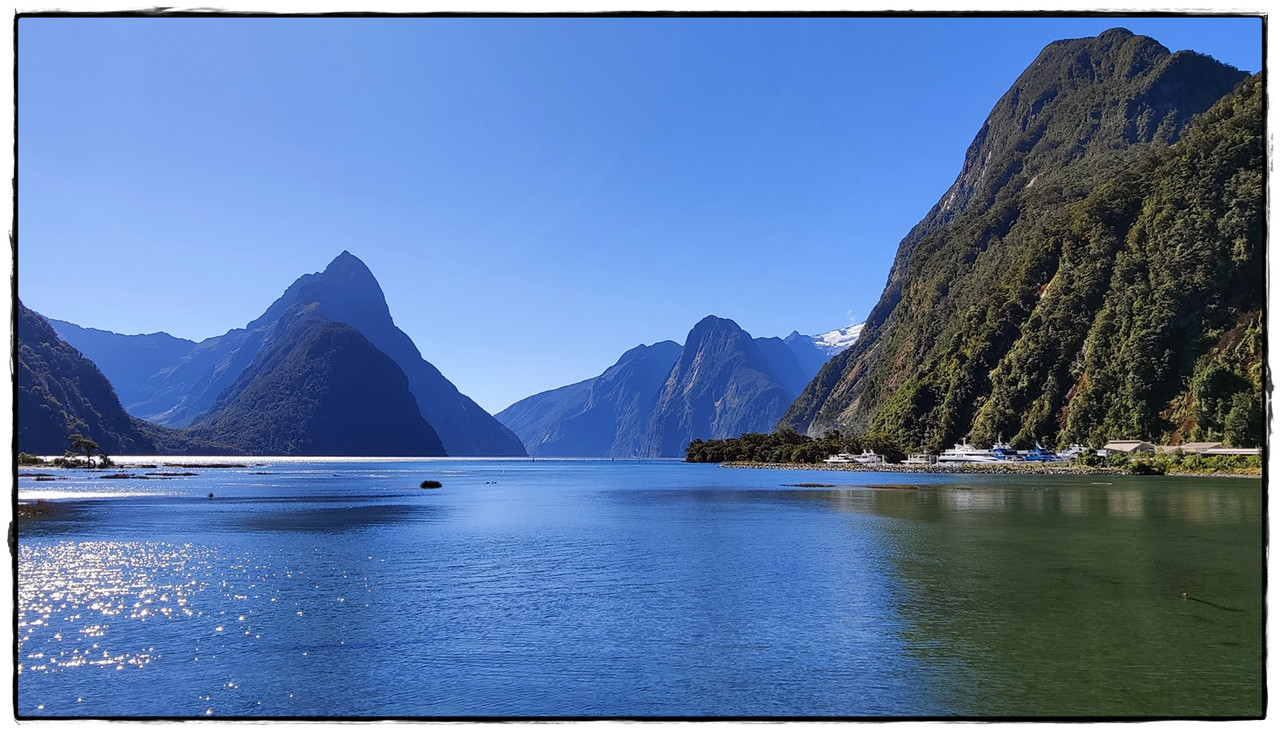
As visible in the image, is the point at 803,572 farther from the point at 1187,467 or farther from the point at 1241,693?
the point at 1187,467

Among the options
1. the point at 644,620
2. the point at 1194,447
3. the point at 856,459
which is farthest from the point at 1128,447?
the point at 644,620

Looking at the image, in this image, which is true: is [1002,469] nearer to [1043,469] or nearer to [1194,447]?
[1043,469]

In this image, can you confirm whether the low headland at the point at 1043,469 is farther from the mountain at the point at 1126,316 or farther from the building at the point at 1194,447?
the mountain at the point at 1126,316

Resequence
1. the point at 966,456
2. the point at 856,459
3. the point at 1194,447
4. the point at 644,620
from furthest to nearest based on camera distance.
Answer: the point at 856,459 < the point at 966,456 < the point at 1194,447 < the point at 644,620

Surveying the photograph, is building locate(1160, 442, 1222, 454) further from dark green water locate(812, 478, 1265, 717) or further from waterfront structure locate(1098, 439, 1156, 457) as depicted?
dark green water locate(812, 478, 1265, 717)

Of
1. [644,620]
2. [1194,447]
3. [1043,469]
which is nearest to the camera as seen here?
[644,620]

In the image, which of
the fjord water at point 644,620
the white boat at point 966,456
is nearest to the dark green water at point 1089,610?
the fjord water at point 644,620

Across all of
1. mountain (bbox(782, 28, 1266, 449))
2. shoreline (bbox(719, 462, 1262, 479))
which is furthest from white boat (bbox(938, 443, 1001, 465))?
mountain (bbox(782, 28, 1266, 449))

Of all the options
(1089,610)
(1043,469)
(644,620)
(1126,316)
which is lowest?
(644,620)
